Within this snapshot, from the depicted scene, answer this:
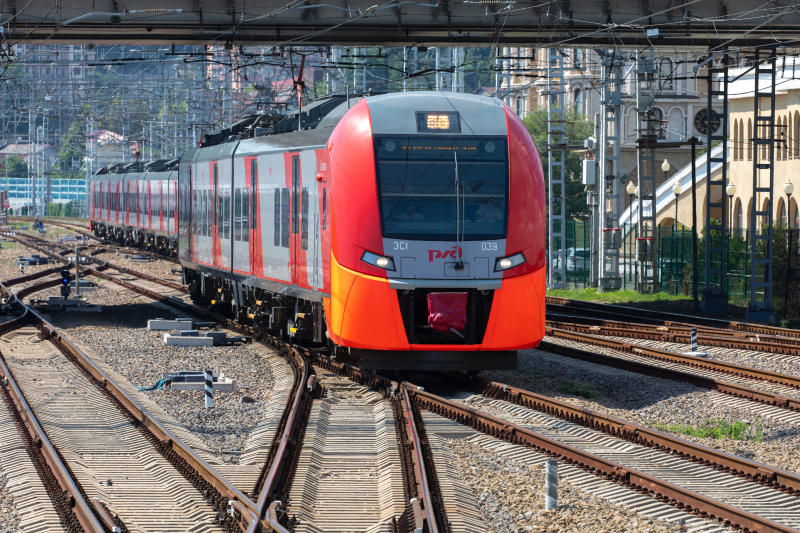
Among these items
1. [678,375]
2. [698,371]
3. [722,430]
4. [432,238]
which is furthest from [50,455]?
[698,371]

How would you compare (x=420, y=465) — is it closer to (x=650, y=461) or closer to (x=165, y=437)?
(x=650, y=461)

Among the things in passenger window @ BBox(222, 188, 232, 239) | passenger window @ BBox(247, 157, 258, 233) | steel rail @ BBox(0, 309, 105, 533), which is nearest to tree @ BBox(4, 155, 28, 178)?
passenger window @ BBox(222, 188, 232, 239)

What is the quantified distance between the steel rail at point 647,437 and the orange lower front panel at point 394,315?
2.18ft

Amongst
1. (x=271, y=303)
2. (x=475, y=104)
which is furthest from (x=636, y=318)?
(x=475, y=104)

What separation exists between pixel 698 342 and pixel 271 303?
24.6ft

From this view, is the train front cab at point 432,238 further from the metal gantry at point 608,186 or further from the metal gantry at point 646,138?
the metal gantry at point 608,186

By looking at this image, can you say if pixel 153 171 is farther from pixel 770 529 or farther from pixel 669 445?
pixel 770 529

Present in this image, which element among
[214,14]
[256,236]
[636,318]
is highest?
[214,14]

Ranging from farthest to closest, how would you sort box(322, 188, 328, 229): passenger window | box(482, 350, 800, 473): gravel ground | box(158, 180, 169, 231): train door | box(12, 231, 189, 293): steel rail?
box(158, 180, 169, 231): train door, box(12, 231, 189, 293): steel rail, box(322, 188, 328, 229): passenger window, box(482, 350, 800, 473): gravel ground

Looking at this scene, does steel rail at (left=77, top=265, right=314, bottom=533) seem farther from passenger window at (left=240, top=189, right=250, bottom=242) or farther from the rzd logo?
the rzd logo

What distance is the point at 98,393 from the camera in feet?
51.6

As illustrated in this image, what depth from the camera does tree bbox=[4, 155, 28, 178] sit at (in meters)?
136

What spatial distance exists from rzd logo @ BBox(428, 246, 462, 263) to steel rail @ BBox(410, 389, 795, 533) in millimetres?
1557

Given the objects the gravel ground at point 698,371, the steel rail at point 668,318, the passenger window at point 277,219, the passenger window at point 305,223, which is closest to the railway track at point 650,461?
the passenger window at point 305,223
